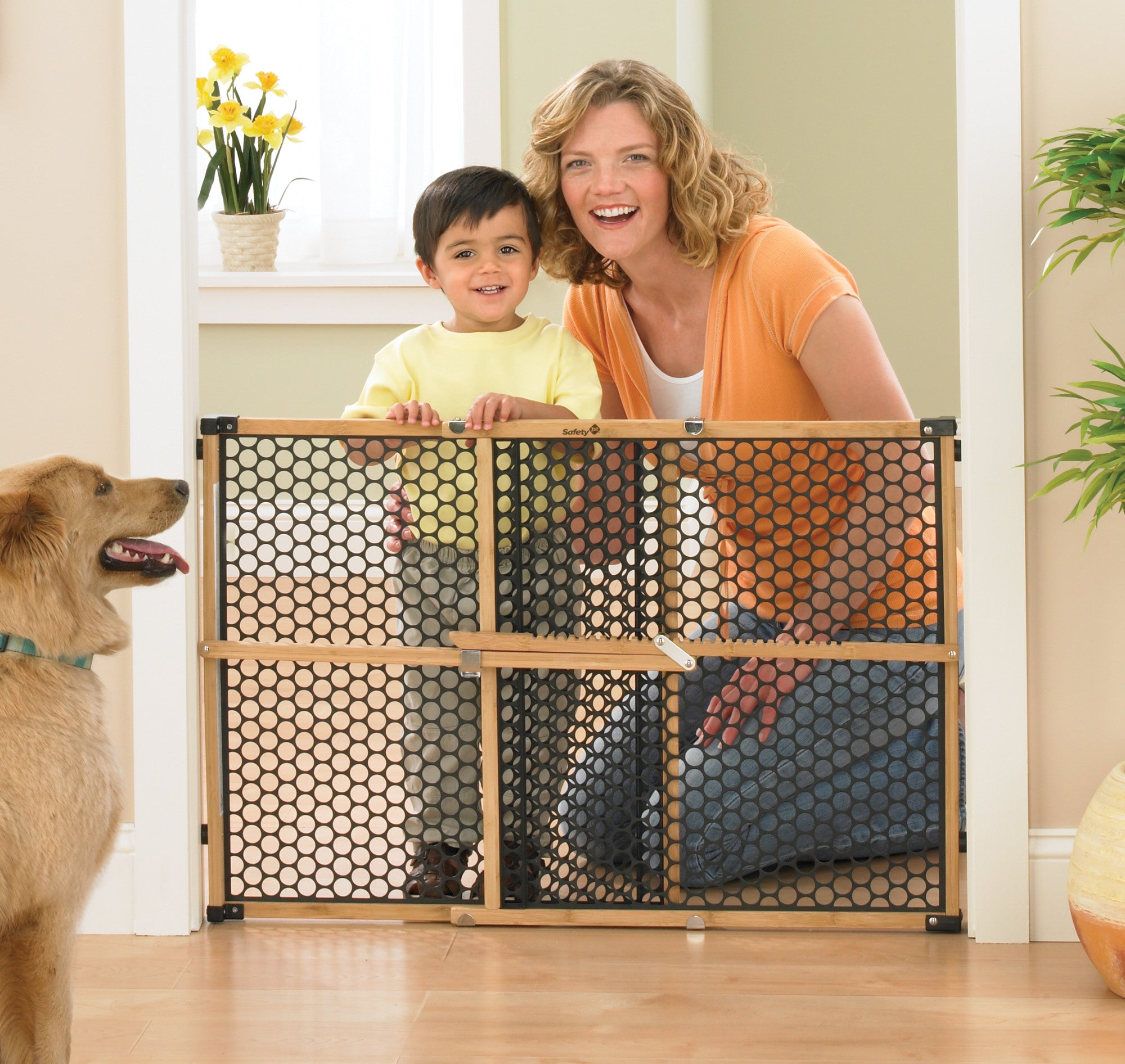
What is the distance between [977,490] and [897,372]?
2385 mm

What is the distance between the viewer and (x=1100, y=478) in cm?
149

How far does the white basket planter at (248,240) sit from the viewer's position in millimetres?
3424

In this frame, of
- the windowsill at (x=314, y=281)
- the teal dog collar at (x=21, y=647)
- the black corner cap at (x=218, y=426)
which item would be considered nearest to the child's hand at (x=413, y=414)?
the black corner cap at (x=218, y=426)

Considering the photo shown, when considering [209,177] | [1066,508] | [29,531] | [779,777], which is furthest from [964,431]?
[209,177]

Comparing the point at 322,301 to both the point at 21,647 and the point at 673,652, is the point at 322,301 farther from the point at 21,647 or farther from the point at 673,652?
the point at 21,647

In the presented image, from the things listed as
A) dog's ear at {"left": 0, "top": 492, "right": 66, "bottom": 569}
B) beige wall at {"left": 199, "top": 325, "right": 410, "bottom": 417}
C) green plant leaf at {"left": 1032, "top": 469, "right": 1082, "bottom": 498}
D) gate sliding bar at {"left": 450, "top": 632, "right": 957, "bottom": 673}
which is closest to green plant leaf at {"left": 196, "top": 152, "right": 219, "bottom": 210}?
beige wall at {"left": 199, "top": 325, "right": 410, "bottom": 417}

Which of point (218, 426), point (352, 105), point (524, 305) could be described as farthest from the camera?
point (352, 105)

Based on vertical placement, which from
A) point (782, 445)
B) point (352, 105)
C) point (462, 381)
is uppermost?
point (352, 105)

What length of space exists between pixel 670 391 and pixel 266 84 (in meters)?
1.84

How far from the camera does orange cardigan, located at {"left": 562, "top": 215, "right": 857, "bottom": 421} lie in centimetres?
188

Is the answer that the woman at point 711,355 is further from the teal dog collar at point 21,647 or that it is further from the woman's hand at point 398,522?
the teal dog collar at point 21,647

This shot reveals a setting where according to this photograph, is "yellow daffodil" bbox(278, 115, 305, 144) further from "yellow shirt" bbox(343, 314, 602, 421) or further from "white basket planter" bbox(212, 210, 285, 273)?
"yellow shirt" bbox(343, 314, 602, 421)

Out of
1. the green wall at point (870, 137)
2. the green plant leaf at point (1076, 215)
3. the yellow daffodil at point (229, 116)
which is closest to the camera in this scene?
the green plant leaf at point (1076, 215)

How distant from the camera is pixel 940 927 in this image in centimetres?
178
